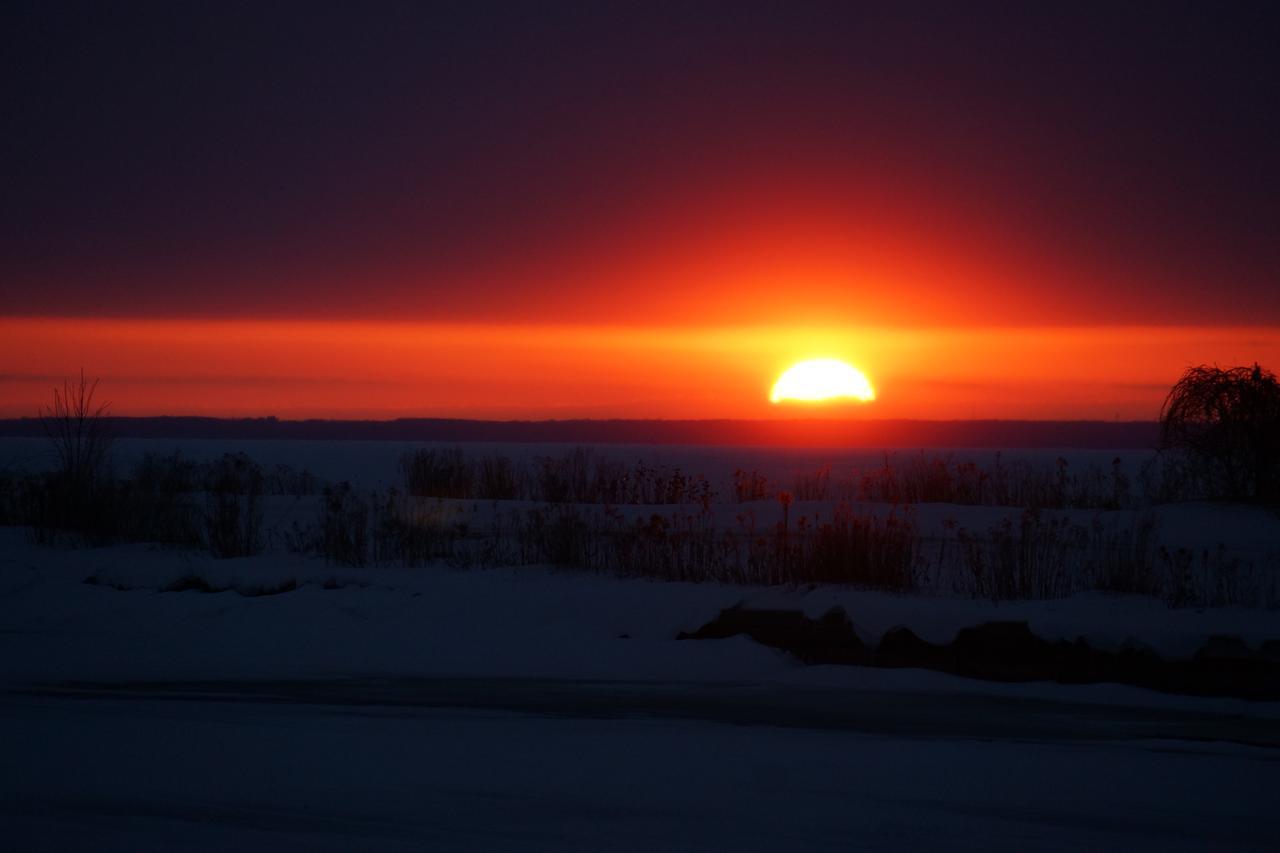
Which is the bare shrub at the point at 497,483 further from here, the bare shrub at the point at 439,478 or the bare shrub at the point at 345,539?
the bare shrub at the point at 345,539

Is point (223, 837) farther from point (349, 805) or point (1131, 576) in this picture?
point (1131, 576)

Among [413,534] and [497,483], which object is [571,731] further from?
[497,483]

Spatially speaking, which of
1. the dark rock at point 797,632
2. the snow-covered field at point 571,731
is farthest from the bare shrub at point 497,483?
the dark rock at point 797,632

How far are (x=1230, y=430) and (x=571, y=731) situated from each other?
52.8 ft

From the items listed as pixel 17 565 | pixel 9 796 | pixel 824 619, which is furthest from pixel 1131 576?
pixel 17 565

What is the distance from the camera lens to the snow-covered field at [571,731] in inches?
218

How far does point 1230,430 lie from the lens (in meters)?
19.3

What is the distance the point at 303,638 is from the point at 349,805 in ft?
15.0

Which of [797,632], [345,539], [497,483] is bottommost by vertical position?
[797,632]

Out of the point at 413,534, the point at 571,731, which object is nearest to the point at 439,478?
the point at 413,534

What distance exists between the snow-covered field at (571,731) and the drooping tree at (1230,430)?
9.38m

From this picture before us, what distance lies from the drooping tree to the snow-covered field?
938 cm

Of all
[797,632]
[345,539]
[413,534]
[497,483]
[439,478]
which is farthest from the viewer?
[439,478]

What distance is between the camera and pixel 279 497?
22.1 meters
